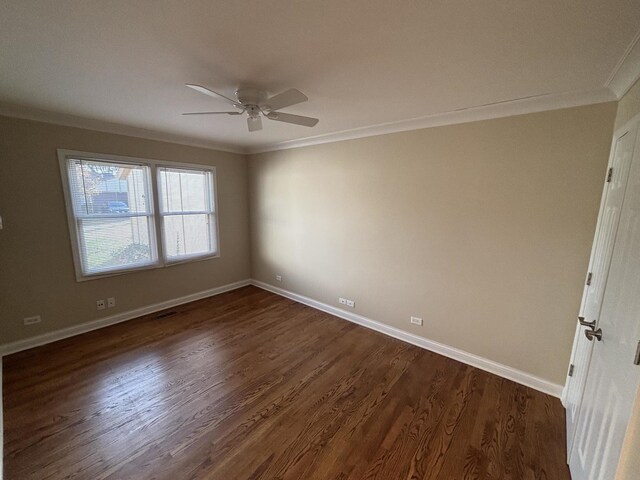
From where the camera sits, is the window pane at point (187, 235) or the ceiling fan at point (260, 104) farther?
the window pane at point (187, 235)

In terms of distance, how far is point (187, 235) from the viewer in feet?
13.2

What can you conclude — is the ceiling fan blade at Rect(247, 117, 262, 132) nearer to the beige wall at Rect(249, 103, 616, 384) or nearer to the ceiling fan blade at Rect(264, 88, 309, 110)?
the ceiling fan blade at Rect(264, 88, 309, 110)

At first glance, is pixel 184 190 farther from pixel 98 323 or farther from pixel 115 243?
pixel 98 323

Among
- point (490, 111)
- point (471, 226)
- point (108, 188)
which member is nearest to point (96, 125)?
point (108, 188)

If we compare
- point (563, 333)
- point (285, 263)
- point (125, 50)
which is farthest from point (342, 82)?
point (285, 263)

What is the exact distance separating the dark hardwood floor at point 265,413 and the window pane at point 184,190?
1879mm

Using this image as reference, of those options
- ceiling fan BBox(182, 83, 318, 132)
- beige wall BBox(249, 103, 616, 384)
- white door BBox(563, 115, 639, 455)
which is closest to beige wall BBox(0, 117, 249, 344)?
ceiling fan BBox(182, 83, 318, 132)

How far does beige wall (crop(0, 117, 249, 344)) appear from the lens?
2564mm

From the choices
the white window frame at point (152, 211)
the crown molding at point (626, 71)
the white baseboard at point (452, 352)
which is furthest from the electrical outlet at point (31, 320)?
the crown molding at point (626, 71)

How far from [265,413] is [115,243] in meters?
2.90

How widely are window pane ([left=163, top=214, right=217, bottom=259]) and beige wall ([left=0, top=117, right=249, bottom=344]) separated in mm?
464

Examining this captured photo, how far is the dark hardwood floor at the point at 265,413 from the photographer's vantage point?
1588 mm

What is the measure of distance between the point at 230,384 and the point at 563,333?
2886 millimetres

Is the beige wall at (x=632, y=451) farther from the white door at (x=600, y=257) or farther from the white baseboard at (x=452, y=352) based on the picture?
the white baseboard at (x=452, y=352)
